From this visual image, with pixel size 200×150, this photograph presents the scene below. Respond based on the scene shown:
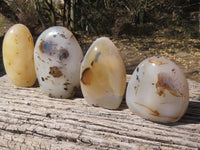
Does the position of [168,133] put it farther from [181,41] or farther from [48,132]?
[181,41]

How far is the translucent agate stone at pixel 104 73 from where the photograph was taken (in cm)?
73

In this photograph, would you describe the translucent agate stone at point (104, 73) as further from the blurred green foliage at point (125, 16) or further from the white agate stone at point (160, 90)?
the blurred green foliage at point (125, 16)

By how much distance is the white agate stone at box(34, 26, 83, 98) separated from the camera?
0.79 metres

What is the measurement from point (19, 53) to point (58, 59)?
215 millimetres

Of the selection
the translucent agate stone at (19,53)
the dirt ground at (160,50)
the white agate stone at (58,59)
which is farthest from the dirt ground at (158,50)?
the white agate stone at (58,59)

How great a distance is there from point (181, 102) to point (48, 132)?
0.43 m

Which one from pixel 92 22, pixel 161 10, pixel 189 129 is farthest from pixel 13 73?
pixel 161 10

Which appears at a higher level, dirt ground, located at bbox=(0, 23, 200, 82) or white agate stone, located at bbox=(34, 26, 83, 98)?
white agate stone, located at bbox=(34, 26, 83, 98)

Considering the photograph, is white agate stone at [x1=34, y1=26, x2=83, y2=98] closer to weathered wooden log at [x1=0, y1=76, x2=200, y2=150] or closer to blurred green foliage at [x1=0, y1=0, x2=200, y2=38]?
weathered wooden log at [x1=0, y1=76, x2=200, y2=150]

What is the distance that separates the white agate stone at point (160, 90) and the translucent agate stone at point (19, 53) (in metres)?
0.47

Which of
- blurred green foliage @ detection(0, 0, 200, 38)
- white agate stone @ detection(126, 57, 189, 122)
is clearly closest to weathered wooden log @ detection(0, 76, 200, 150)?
white agate stone @ detection(126, 57, 189, 122)

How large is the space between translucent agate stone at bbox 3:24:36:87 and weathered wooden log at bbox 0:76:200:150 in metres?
0.14

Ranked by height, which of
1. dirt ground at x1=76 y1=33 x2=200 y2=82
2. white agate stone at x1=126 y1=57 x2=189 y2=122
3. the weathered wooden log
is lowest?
dirt ground at x1=76 y1=33 x2=200 y2=82

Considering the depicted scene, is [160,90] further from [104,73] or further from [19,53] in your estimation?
[19,53]
